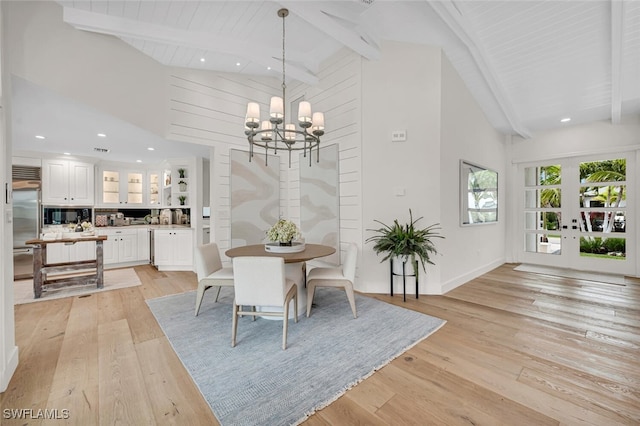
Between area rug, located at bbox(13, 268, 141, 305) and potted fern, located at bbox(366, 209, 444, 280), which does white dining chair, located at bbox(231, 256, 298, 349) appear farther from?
area rug, located at bbox(13, 268, 141, 305)

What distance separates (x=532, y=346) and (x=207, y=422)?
8.70 feet

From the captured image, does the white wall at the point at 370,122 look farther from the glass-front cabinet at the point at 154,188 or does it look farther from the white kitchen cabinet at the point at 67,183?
the white kitchen cabinet at the point at 67,183

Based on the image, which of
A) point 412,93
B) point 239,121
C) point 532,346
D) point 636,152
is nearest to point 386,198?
point 412,93

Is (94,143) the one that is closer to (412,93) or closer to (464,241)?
(412,93)

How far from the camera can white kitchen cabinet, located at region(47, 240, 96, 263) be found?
498 cm

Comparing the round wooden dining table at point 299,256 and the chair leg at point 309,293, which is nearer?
the round wooden dining table at point 299,256

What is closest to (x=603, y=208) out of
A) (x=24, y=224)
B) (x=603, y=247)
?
(x=603, y=247)

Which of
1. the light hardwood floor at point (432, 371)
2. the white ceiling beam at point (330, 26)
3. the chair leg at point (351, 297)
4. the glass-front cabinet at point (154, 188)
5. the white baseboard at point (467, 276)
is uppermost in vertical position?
the white ceiling beam at point (330, 26)

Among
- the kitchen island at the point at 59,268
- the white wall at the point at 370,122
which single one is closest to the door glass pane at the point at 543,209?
the white wall at the point at 370,122

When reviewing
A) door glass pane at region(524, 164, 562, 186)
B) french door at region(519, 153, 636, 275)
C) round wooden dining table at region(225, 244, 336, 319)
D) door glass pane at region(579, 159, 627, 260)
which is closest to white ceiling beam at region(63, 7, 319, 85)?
round wooden dining table at region(225, 244, 336, 319)

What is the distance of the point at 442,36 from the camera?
3463 mm

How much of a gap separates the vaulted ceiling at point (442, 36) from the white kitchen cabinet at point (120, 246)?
367 centimetres

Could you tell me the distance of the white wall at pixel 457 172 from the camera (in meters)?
3.81

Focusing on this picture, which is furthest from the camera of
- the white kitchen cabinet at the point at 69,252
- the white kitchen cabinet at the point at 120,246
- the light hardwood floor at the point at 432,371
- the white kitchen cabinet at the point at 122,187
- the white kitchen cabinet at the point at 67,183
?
the white kitchen cabinet at the point at 122,187
